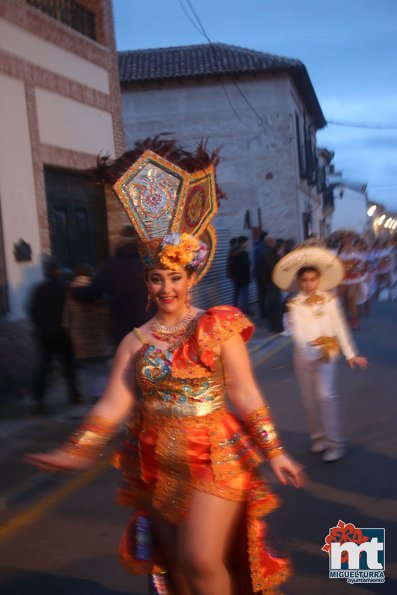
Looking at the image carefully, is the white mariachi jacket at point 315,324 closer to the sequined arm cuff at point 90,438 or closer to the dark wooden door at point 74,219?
the sequined arm cuff at point 90,438

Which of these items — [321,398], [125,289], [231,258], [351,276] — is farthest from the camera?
[231,258]

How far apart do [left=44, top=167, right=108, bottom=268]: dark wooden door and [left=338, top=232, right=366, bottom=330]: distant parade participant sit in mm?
4632

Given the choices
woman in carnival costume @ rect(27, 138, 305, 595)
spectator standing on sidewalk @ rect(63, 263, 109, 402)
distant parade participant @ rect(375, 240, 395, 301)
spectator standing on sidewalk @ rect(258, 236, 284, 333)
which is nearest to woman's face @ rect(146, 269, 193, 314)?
woman in carnival costume @ rect(27, 138, 305, 595)

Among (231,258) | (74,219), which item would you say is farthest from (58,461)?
(231,258)

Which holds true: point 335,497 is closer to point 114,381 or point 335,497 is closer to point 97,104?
point 114,381

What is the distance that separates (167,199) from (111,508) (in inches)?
110

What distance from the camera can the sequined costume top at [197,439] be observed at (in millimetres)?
3275

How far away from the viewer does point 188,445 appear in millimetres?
3287

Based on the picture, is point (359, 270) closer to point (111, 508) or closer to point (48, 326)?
point (48, 326)

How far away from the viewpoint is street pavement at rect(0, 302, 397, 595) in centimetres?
450

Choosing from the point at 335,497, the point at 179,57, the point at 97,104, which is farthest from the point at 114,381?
the point at 179,57

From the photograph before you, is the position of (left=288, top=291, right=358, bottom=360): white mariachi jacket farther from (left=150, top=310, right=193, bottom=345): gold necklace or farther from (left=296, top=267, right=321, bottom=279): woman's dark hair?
(left=150, top=310, right=193, bottom=345): gold necklace

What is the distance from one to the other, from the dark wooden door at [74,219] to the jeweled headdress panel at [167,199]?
10229 mm

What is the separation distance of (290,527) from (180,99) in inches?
1050
